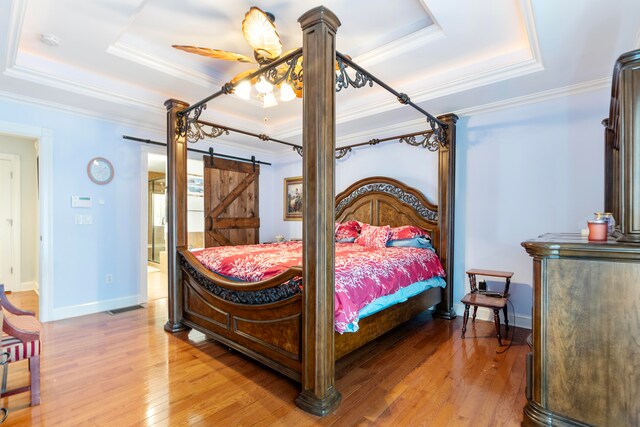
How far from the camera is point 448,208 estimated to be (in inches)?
147

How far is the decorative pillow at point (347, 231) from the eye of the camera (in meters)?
4.32

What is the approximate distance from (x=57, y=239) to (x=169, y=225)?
155 centimetres

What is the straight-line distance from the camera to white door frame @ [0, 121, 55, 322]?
141 inches

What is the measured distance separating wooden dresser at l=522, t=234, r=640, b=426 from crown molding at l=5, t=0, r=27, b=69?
354 cm

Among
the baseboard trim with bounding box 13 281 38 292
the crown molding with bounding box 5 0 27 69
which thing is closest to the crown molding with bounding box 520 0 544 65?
the crown molding with bounding box 5 0 27 69

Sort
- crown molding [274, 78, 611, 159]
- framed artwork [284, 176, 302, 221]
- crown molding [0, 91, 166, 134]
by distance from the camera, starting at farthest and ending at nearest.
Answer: framed artwork [284, 176, 302, 221]
crown molding [0, 91, 166, 134]
crown molding [274, 78, 611, 159]

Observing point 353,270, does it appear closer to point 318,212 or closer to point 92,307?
point 318,212

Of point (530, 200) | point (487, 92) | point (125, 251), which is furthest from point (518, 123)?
A: point (125, 251)

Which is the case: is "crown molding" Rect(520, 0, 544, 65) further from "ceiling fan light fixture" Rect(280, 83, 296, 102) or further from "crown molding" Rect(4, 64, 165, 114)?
"crown molding" Rect(4, 64, 165, 114)

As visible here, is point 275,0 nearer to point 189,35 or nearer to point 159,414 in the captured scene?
point 189,35

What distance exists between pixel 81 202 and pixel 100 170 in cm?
45

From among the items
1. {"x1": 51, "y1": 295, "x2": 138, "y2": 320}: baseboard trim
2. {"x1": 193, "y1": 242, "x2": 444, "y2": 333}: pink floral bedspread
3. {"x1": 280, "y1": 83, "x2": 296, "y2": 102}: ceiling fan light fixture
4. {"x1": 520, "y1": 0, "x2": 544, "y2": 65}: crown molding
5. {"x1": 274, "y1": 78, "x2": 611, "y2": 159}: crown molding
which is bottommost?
{"x1": 51, "y1": 295, "x2": 138, "y2": 320}: baseboard trim

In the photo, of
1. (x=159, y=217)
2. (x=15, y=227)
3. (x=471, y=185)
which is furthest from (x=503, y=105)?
(x=159, y=217)

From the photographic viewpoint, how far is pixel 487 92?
330cm
